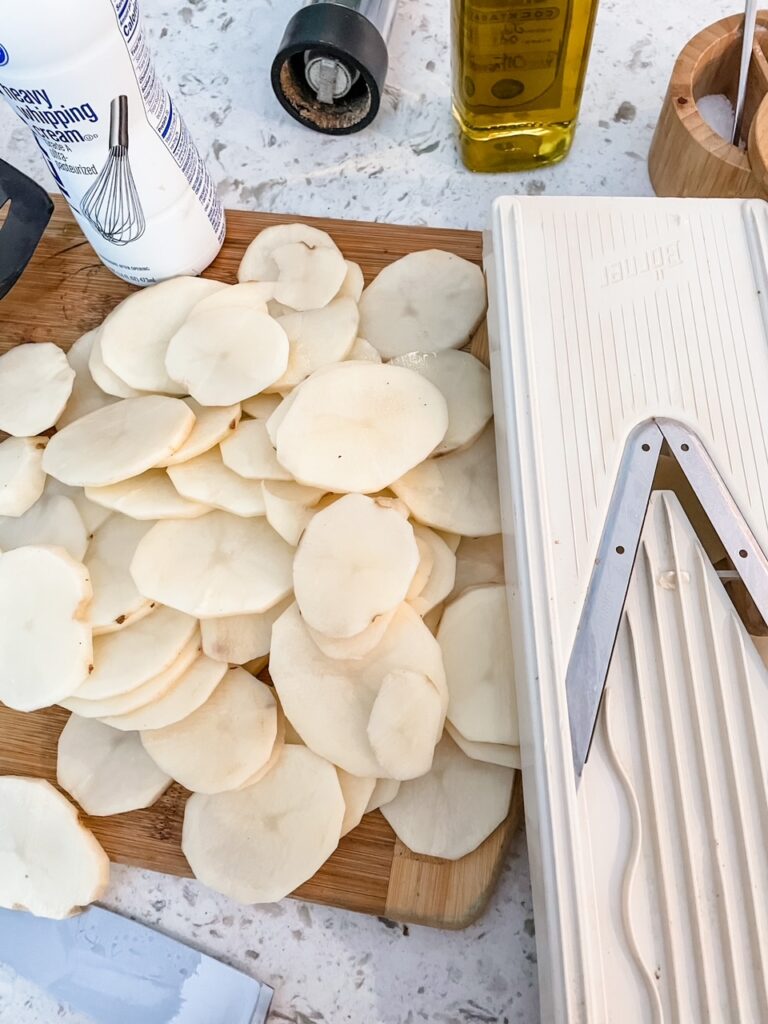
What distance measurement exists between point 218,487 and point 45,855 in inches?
11.9

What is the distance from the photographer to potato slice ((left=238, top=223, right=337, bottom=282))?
0.73 m

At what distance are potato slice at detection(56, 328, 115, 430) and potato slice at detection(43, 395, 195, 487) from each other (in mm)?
50

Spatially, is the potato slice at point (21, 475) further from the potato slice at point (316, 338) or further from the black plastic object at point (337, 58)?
the black plastic object at point (337, 58)

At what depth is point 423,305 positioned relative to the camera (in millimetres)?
703

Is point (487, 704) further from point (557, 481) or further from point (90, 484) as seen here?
point (90, 484)

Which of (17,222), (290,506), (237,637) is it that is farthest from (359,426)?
Result: (17,222)

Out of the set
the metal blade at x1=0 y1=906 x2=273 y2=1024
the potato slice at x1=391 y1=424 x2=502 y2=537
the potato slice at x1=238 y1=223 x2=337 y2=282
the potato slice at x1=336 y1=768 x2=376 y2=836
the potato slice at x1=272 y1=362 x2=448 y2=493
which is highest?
the potato slice at x1=238 y1=223 x2=337 y2=282

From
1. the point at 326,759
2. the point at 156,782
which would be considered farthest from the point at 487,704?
the point at 156,782

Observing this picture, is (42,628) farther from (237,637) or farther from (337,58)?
(337,58)

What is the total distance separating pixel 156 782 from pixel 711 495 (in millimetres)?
448

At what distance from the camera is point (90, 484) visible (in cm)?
61

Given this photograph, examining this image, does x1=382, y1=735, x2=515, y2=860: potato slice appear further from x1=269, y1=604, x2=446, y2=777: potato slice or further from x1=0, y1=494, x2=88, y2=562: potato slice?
x1=0, y1=494, x2=88, y2=562: potato slice

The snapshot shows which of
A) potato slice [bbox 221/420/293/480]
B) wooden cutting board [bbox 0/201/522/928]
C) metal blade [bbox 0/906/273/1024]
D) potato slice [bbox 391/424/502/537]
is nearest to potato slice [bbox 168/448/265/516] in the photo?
potato slice [bbox 221/420/293/480]

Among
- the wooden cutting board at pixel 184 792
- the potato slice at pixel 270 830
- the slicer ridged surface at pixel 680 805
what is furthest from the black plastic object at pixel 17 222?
the slicer ridged surface at pixel 680 805
